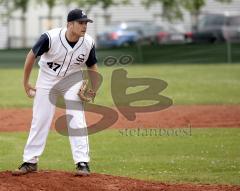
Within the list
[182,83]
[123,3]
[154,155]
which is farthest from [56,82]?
[123,3]

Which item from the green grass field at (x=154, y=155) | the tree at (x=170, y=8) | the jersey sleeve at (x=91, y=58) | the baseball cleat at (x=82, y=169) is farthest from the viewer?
the tree at (x=170, y=8)

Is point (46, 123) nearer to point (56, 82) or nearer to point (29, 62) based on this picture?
point (56, 82)

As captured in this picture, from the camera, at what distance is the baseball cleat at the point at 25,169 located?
26.8ft

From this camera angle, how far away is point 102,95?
19234 mm

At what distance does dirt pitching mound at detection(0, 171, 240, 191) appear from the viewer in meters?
7.50

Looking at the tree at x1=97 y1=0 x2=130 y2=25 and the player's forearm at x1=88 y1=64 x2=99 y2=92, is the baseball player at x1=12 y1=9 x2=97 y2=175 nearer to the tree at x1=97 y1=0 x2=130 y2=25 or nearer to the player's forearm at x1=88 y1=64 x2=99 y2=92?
the player's forearm at x1=88 y1=64 x2=99 y2=92

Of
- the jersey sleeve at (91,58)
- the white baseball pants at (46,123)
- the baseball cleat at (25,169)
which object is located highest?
the jersey sleeve at (91,58)

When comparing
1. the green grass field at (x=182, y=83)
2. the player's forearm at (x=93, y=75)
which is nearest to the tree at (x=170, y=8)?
the green grass field at (x=182, y=83)

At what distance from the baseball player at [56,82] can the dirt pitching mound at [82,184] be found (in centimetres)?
23

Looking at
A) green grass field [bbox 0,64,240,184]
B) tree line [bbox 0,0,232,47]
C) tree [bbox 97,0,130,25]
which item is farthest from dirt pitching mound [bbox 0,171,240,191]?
tree [bbox 97,0,130,25]

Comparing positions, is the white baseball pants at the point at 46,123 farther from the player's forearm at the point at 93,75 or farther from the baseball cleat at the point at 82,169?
the player's forearm at the point at 93,75

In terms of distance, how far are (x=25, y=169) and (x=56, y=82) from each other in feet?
3.56

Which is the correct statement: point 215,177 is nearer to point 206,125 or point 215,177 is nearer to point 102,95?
point 206,125

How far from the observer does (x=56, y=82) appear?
8.27 metres
